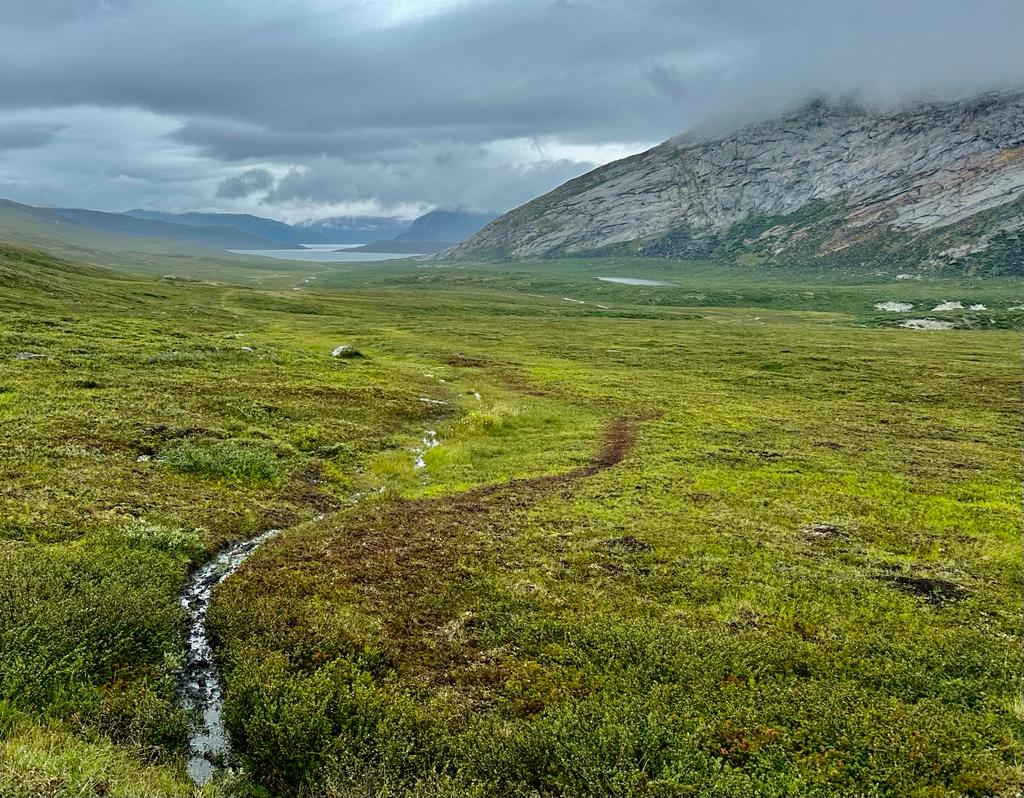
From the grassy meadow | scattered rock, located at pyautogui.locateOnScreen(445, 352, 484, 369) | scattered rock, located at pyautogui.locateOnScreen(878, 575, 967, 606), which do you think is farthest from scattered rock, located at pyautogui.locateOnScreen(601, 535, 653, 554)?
scattered rock, located at pyautogui.locateOnScreen(445, 352, 484, 369)

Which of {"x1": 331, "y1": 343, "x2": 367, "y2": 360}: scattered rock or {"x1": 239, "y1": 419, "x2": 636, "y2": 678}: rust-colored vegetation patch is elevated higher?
{"x1": 331, "y1": 343, "x2": 367, "y2": 360}: scattered rock

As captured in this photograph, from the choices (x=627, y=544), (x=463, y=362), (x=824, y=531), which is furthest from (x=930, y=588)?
(x=463, y=362)

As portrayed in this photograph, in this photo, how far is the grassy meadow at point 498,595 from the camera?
1202 cm

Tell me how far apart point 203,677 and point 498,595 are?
7.89 metres

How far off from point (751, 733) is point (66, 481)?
2478 centimetres

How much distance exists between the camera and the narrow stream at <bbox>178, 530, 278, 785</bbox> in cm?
1254

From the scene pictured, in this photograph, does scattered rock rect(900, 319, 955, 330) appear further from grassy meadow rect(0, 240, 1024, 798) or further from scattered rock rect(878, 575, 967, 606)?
scattered rock rect(878, 575, 967, 606)

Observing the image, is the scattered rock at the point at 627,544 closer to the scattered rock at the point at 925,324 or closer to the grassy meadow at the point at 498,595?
the grassy meadow at the point at 498,595

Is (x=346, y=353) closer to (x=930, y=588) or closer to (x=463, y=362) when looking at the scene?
(x=463, y=362)

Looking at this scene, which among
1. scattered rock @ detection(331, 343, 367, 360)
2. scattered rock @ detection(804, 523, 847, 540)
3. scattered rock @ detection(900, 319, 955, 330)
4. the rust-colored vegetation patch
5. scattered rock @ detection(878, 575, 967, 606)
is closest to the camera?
the rust-colored vegetation patch

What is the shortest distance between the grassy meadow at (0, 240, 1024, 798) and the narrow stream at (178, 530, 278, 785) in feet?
1.48

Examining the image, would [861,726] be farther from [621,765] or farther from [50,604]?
[50,604]

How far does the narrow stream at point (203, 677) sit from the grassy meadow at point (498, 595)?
45cm

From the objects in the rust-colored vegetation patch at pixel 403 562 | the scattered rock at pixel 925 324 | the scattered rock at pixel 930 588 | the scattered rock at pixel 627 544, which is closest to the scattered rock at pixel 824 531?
the scattered rock at pixel 930 588
